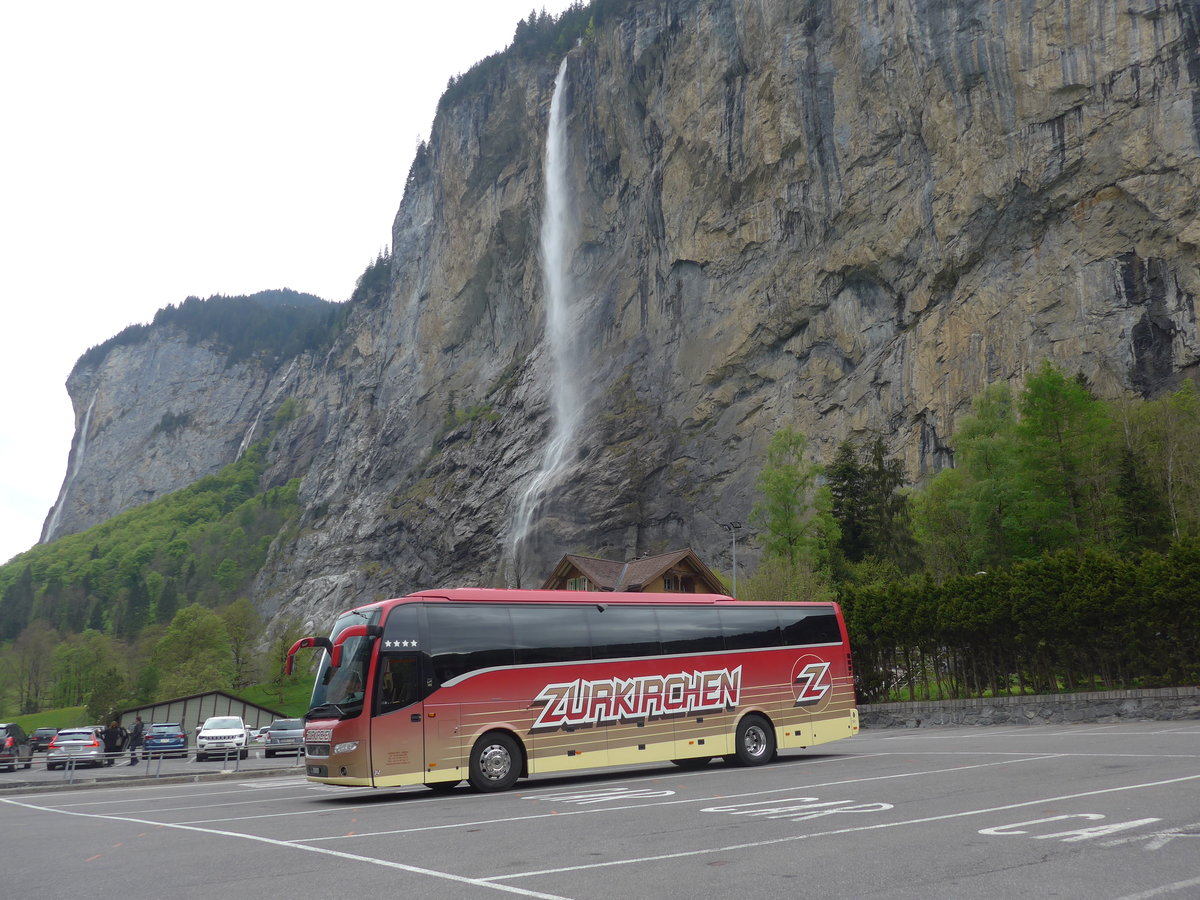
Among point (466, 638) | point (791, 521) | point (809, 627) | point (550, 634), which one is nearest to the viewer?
point (466, 638)

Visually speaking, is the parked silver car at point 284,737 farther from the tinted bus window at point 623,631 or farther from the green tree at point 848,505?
the green tree at point 848,505

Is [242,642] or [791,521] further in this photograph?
[242,642]

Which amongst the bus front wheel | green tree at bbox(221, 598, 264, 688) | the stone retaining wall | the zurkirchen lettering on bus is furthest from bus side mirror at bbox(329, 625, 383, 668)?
green tree at bbox(221, 598, 264, 688)

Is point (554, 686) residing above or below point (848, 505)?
below

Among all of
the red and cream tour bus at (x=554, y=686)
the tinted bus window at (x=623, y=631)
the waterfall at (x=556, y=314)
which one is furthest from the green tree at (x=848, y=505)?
the tinted bus window at (x=623, y=631)

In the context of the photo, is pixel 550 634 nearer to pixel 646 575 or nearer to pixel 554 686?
pixel 554 686

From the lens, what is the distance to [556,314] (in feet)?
334

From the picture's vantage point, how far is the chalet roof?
5619 cm

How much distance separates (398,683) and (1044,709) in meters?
21.8

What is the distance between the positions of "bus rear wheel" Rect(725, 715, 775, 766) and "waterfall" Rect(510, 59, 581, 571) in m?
64.5

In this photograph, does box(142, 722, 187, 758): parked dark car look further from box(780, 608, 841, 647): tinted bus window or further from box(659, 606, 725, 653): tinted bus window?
box(780, 608, 841, 647): tinted bus window

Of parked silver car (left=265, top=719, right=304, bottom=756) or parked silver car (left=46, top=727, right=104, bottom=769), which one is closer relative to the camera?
parked silver car (left=46, top=727, right=104, bottom=769)

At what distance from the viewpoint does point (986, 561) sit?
46062 mm

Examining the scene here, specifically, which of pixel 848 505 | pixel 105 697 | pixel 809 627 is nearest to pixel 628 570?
pixel 848 505
